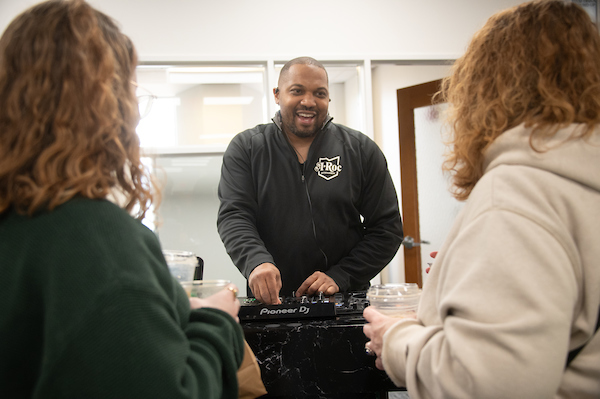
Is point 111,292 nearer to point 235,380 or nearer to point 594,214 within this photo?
point 235,380

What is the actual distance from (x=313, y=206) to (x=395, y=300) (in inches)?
42.8

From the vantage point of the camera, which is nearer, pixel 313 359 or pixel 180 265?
pixel 180 265

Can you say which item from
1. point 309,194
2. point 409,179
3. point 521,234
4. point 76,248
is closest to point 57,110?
point 76,248

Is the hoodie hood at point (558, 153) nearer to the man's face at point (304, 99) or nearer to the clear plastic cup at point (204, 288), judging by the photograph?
the clear plastic cup at point (204, 288)

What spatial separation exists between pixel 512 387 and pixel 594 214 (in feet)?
1.10

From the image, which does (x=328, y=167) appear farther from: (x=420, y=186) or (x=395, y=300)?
(x=420, y=186)

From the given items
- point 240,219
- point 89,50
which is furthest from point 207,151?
point 89,50

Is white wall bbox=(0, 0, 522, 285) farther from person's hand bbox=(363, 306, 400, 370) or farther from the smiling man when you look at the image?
person's hand bbox=(363, 306, 400, 370)

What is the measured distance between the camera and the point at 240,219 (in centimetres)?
219

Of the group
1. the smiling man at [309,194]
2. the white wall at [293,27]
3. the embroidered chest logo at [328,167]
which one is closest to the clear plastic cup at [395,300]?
the smiling man at [309,194]

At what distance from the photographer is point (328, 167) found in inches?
93.2

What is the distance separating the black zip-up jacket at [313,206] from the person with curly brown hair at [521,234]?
1205 millimetres

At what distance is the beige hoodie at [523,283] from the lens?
792 millimetres

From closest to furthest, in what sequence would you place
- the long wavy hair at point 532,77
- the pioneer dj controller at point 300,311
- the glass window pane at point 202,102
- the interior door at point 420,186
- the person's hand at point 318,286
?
the long wavy hair at point 532,77, the pioneer dj controller at point 300,311, the person's hand at point 318,286, the glass window pane at point 202,102, the interior door at point 420,186
